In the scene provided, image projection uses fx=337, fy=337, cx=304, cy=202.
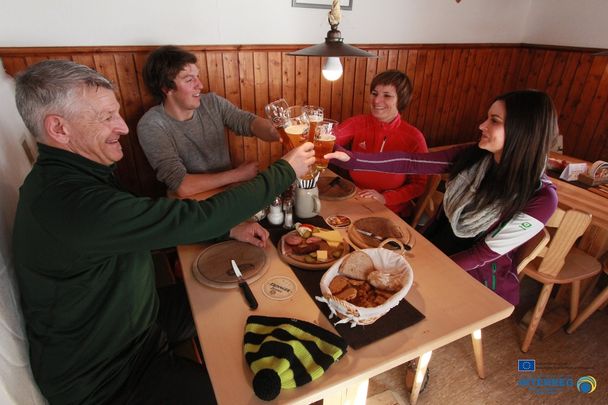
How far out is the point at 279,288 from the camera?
1131 mm

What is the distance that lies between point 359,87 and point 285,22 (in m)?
0.87

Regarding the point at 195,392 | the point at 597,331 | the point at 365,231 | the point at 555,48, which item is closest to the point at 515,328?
the point at 597,331

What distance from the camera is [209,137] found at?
214 cm

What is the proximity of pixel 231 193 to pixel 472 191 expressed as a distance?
121cm

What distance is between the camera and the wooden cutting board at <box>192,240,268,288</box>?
1.16 metres

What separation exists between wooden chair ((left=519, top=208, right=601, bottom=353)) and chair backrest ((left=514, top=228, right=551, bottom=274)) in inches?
6.6

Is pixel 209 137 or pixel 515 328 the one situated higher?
Answer: pixel 209 137

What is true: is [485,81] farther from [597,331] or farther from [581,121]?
[597,331]

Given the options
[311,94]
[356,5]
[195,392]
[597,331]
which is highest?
[356,5]

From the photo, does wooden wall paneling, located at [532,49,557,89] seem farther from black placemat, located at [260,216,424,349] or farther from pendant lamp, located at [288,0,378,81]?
black placemat, located at [260,216,424,349]

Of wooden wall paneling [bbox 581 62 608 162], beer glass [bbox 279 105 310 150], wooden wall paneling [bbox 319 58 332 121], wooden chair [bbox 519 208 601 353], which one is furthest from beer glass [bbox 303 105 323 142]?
wooden wall paneling [bbox 581 62 608 162]

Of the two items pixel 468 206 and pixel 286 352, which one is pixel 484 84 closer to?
pixel 468 206

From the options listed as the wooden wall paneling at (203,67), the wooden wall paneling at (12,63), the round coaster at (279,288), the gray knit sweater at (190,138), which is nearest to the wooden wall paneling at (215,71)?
the wooden wall paneling at (203,67)

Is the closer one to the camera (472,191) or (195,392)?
(195,392)
